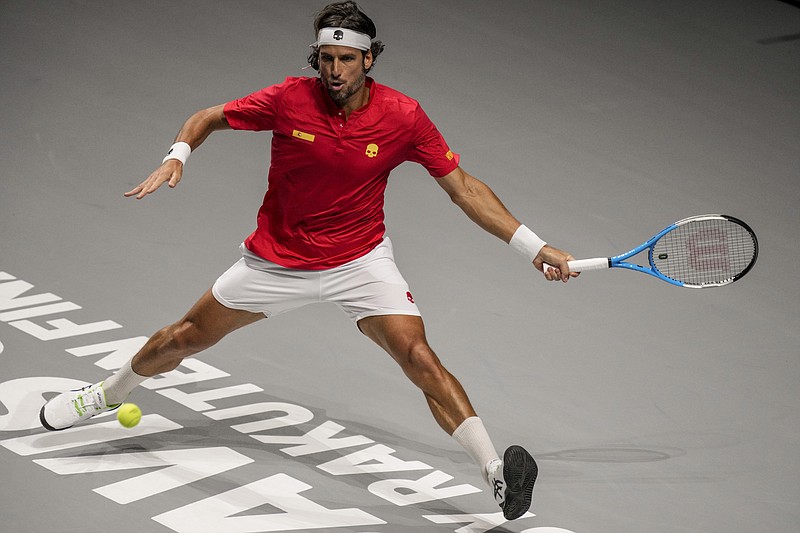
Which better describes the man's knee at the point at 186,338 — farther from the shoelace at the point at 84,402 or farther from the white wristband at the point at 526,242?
the white wristband at the point at 526,242

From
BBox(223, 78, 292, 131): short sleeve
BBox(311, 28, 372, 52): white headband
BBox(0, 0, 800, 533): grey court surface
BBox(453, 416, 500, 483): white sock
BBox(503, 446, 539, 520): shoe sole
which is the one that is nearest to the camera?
BBox(503, 446, 539, 520): shoe sole

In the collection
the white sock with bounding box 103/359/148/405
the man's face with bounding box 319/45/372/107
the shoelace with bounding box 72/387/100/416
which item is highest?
the man's face with bounding box 319/45/372/107

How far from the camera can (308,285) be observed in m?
5.67

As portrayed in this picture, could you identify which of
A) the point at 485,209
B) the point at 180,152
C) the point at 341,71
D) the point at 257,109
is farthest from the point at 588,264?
the point at 180,152

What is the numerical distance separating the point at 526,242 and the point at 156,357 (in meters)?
1.77

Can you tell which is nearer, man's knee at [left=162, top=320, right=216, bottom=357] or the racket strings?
man's knee at [left=162, top=320, right=216, bottom=357]

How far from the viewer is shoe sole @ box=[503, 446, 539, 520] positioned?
5047 millimetres

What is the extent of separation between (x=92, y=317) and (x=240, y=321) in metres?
1.56

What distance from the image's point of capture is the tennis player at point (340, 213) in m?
5.41

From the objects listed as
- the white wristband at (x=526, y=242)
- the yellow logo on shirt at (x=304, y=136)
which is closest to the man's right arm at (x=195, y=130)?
the yellow logo on shirt at (x=304, y=136)

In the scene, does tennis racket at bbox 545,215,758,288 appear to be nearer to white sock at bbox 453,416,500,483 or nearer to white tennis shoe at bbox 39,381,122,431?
white sock at bbox 453,416,500,483

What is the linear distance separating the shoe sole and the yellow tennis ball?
180cm

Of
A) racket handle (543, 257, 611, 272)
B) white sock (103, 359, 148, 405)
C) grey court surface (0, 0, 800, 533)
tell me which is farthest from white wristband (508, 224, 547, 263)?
white sock (103, 359, 148, 405)

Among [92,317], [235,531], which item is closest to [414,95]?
[92,317]
